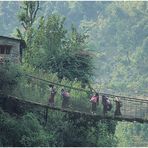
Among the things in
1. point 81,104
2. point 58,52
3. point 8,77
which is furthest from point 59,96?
point 58,52

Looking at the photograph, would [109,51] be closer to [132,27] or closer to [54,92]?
[132,27]

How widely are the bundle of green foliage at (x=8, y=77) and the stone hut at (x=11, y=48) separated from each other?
273 centimetres

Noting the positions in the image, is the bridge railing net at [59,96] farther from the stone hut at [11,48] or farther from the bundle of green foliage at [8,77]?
the stone hut at [11,48]

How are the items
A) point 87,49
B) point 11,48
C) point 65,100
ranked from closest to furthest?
point 65,100
point 11,48
point 87,49

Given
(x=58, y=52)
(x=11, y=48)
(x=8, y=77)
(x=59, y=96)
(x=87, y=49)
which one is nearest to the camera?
(x=8, y=77)

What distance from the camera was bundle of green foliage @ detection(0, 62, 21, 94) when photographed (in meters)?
22.2

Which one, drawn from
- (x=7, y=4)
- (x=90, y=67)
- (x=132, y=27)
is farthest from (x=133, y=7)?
(x=90, y=67)

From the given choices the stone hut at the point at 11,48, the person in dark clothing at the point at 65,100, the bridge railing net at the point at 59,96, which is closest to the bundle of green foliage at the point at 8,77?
the bridge railing net at the point at 59,96

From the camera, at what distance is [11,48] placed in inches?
1033

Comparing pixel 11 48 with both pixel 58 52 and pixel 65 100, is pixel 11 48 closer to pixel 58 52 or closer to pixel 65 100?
pixel 65 100

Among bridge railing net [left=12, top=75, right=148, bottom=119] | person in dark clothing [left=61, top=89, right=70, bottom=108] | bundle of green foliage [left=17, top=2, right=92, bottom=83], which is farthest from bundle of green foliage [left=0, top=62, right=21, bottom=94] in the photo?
bundle of green foliage [left=17, top=2, right=92, bottom=83]

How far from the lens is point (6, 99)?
76.2ft

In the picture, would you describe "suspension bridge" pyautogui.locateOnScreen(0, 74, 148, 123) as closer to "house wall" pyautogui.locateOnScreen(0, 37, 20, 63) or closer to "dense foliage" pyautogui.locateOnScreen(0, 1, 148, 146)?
"dense foliage" pyautogui.locateOnScreen(0, 1, 148, 146)

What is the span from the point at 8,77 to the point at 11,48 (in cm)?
408
